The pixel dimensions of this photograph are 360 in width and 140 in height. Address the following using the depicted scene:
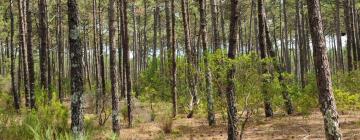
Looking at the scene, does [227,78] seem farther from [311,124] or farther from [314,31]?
[311,124]

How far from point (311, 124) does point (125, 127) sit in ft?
20.2

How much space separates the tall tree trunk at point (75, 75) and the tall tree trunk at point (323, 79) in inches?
167

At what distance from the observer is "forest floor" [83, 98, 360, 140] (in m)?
11.6

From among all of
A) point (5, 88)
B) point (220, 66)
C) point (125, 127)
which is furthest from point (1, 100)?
point (220, 66)

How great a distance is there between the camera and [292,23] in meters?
46.0

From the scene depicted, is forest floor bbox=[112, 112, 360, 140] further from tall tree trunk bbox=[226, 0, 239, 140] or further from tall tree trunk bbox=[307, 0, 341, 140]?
tall tree trunk bbox=[307, 0, 341, 140]

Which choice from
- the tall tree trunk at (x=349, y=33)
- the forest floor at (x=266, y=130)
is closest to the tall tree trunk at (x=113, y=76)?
the forest floor at (x=266, y=130)

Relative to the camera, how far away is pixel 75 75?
7.97 metres

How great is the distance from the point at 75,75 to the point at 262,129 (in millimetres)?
6930

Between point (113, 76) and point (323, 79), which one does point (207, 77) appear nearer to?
point (113, 76)

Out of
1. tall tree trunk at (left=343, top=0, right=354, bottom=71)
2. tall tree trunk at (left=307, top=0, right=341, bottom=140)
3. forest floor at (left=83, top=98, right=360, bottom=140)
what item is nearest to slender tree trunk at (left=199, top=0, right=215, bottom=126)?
forest floor at (left=83, top=98, right=360, bottom=140)

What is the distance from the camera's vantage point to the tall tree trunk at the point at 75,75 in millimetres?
7863

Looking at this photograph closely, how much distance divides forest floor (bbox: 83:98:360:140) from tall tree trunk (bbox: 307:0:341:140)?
2.97m

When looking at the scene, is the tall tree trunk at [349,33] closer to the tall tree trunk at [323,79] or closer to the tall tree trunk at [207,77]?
the tall tree trunk at [207,77]
